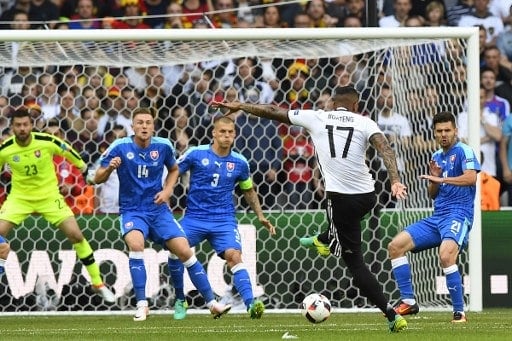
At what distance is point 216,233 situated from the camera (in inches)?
460

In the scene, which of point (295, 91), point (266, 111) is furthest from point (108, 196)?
point (266, 111)

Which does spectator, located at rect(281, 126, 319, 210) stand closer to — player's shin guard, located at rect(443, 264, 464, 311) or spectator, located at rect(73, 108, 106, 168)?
spectator, located at rect(73, 108, 106, 168)

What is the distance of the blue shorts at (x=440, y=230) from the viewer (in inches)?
424

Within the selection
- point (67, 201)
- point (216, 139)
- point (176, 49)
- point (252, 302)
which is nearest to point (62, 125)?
point (67, 201)

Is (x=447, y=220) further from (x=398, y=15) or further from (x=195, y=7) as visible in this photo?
(x=195, y=7)

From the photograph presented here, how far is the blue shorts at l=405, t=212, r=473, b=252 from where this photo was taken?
1076cm

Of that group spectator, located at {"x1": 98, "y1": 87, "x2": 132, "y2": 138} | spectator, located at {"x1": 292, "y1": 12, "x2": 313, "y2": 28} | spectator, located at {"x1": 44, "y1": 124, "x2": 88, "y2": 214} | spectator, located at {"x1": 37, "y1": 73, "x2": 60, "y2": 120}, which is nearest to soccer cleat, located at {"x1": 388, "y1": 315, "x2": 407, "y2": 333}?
spectator, located at {"x1": 44, "y1": 124, "x2": 88, "y2": 214}

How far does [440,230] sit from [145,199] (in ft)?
9.30

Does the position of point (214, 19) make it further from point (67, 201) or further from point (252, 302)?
point (252, 302)

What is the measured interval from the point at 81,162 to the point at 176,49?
1767mm

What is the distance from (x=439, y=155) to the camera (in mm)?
11031

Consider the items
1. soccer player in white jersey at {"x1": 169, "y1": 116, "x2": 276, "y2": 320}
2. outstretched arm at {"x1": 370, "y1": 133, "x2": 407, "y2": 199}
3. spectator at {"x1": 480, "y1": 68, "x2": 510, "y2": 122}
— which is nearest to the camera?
outstretched arm at {"x1": 370, "y1": 133, "x2": 407, "y2": 199}

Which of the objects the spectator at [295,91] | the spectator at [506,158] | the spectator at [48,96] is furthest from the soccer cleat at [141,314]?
the spectator at [506,158]

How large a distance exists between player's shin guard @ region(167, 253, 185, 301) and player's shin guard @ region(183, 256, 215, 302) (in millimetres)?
301
